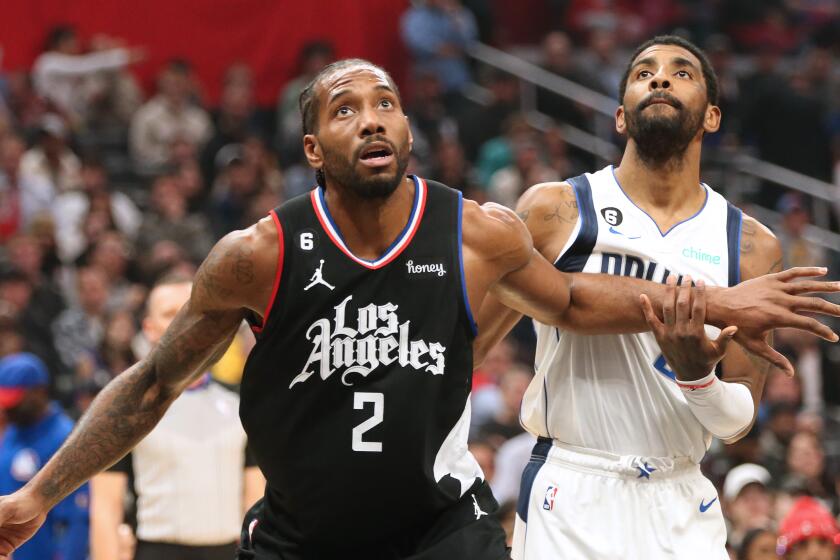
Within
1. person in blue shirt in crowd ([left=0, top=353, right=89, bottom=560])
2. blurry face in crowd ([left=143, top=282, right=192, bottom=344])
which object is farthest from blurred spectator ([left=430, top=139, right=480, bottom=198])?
blurry face in crowd ([left=143, top=282, right=192, bottom=344])

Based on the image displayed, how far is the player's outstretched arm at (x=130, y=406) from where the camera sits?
4547 mm

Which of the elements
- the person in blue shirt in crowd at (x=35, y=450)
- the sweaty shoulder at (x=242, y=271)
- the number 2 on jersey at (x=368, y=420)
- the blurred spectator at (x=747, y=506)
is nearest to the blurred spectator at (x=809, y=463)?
the blurred spectator at (x=747, y=506)

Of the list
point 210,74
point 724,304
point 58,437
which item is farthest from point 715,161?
point 724,304

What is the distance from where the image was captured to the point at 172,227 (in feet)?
45.5

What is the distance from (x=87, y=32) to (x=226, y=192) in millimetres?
3306

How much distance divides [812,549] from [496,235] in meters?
3.91

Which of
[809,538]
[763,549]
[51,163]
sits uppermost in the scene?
[51,163]

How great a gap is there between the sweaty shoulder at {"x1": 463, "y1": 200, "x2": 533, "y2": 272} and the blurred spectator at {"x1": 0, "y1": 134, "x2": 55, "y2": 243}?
33.1 ft

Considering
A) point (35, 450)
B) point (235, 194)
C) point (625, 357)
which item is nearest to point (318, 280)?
point (625, 357)

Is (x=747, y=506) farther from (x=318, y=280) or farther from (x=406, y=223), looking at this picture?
(x=318, y=280)

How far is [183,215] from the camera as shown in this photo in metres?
14.2

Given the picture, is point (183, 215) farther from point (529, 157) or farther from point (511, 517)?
point (511, 517)

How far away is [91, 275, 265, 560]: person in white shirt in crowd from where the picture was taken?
23.2 feet

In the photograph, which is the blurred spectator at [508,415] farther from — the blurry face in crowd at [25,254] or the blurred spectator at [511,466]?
the blurry face in crowd at [25,254]
